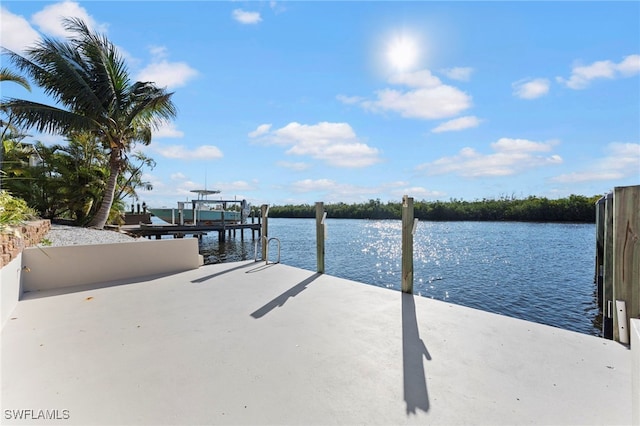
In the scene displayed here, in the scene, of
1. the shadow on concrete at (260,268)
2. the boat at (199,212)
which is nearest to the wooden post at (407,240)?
the shadow on concrete at (260,268)

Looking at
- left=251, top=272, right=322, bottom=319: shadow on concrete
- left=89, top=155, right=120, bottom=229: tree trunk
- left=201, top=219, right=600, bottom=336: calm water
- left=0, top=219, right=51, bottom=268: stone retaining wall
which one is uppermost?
left=89, top=155, right=120, bottom=229: tree trunk

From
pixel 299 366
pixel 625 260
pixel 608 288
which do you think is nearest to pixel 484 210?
pixel 608 288

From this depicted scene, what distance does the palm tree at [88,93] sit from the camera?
821cm

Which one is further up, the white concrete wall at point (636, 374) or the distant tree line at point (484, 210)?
the distant tree line at point (484, 210)

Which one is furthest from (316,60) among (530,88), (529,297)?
(529,297)

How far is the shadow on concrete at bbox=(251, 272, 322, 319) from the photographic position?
10.4 feet

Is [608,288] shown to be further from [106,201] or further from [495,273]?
[106,201]

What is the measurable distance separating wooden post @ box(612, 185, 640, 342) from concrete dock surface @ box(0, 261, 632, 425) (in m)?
0.35

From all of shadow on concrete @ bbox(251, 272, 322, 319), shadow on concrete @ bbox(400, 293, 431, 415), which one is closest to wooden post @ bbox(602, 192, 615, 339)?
shadow on concrete @ bbox(400, 293, 431, 415)

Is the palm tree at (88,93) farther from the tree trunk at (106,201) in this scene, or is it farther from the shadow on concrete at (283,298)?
the shadow on concrete at (283,298)

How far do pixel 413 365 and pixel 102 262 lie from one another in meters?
4.56

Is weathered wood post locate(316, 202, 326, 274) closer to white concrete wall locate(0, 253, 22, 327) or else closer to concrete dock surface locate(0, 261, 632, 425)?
concrete dock surface locate(0, 261, 632, 425)

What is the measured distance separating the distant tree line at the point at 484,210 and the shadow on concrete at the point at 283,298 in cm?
2953

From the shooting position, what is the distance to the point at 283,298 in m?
3.70
